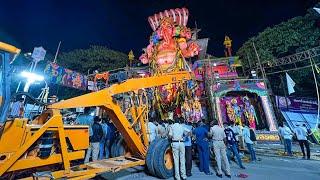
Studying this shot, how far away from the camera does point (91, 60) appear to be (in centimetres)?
3150

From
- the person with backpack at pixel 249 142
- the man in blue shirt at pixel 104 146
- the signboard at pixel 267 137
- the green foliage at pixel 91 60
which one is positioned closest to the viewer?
the man in blue shirt at pixel 104 146

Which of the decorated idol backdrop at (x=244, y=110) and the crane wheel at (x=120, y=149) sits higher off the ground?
the decorated idol backdrop at (x=244, y=110)

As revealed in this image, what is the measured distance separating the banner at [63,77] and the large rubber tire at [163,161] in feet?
48.6

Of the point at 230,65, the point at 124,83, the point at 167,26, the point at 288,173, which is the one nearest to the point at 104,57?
the point at 167,26

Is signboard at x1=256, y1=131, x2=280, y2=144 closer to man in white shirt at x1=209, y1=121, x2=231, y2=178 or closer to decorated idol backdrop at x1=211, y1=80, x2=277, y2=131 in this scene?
decorated idol backdrop at x1=211, y1=80, x2=277, y2=131

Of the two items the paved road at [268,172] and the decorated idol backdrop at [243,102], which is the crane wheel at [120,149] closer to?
the paved road at [268,172]

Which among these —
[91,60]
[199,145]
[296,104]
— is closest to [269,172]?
[199,145]

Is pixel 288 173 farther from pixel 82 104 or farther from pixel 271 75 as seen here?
pixel 271 75

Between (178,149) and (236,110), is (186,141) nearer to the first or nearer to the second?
(178,149)

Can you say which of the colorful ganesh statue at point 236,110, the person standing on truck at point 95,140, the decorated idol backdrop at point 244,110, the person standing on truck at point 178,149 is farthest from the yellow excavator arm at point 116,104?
the colorful ganesh statue at point 236,110

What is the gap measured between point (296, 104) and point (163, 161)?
19.2m

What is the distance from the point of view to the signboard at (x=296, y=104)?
69.0ft

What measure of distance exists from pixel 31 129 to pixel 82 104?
151 cm

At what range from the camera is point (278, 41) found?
2436 centimetres
